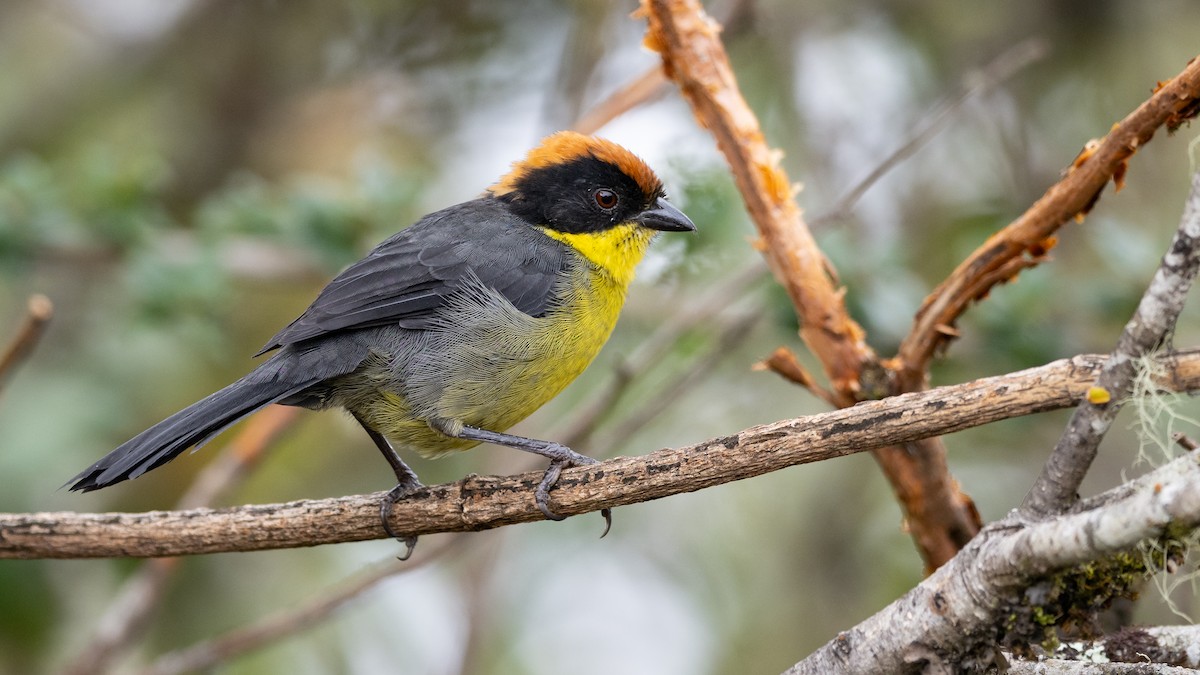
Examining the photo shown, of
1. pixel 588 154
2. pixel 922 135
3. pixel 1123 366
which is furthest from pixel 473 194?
pixel 1123 366

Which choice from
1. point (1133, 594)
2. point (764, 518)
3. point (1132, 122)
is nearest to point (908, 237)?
point (764, 518)

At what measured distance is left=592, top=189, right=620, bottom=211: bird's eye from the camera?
3.96 metres

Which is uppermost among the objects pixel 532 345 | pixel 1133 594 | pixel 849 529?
pixel 532 345

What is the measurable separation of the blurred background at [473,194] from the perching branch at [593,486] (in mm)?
1333

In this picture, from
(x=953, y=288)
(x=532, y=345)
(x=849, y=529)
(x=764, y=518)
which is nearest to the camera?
(x=953, y=288)

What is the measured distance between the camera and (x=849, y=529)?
5215 mm

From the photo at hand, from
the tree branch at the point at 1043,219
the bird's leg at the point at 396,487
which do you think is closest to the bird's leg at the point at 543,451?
the bird's leg at the point at 396,487

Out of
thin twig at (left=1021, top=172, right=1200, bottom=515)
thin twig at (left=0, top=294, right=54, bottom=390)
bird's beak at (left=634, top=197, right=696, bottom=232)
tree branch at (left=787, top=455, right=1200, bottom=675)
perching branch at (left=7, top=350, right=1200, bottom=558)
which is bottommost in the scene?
tree branch at (left=787, top=455, right=1200, bottom=675)

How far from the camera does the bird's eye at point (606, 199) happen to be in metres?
3.96

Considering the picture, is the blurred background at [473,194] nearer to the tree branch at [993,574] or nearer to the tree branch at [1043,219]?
the tree branch at [1043,219]

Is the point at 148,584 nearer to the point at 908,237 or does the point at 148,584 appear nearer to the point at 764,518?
the point at 764,518

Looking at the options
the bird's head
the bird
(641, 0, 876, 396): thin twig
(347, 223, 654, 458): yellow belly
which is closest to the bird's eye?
the bird's head

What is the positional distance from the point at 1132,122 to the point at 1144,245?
63.7 inches

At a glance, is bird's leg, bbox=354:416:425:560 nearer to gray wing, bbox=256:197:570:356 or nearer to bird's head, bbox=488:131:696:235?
gray wing, bbox=256:197:570:356
